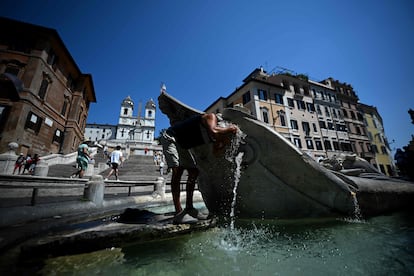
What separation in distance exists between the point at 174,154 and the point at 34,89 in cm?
2337

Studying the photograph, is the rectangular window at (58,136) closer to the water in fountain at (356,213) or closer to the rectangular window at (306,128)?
the water in fountain at (356,213)

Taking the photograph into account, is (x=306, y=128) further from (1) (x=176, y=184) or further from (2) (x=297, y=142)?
(1) (x=176, y=184)

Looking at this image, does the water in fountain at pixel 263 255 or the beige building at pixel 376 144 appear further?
the beige building at pixel 376 144

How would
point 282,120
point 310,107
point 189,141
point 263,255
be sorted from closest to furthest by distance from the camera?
point 263,255 < point 189,141 < point 282,120 < point 310,107

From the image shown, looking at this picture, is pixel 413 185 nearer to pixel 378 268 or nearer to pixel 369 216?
pixel 369 216

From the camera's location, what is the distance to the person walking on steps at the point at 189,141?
2.38 meters

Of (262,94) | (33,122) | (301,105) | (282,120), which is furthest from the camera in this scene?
(301,105)

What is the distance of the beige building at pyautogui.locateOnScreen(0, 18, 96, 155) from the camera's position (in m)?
16.7

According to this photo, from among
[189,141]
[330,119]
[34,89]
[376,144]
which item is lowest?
[189,141]

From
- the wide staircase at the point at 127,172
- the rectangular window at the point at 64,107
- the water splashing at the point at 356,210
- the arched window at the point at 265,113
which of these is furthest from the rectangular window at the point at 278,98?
the rectangular window at the point at 64,107

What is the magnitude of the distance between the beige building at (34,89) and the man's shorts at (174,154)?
21.0m

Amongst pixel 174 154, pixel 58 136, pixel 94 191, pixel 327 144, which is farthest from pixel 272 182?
pixel 327 144

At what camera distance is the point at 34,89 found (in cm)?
1802

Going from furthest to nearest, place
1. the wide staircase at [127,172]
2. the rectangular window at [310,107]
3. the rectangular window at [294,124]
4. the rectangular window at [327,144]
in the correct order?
the rectangular window at [310,107]
the rectangular window at [327,144]
the rectangular window at [294,124]
the wide staircase at [127,172]
